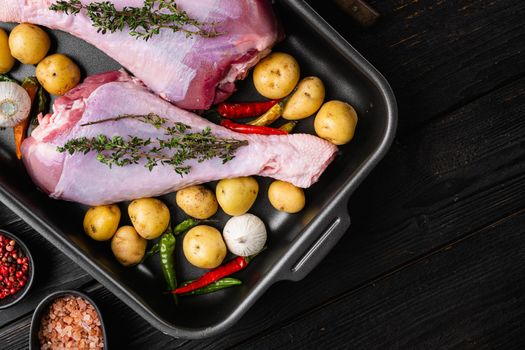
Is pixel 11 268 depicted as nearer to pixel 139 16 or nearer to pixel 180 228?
pixel 180 228

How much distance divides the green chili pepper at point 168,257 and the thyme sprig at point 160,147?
25 centimetres

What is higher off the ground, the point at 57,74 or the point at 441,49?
the point at 441,49

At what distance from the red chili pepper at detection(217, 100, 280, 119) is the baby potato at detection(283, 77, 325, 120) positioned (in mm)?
61

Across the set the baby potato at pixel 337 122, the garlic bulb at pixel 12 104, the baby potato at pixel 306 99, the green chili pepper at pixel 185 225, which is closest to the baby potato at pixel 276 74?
the baby potato at pixel 306 99

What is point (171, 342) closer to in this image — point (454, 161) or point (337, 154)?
point (337, 154)

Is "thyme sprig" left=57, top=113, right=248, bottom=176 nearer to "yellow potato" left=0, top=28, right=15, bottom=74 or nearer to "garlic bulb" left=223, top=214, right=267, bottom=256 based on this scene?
"garlic bulb" left=223, top=214, right=267, bottom=256

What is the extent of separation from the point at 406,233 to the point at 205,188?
71 centimetres

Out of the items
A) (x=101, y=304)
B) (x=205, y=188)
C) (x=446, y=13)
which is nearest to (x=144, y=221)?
(x=205, y=188)

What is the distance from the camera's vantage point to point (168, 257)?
1774 mm

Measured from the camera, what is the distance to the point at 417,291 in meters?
1.90

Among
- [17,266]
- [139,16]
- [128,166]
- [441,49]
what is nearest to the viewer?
[139,16]

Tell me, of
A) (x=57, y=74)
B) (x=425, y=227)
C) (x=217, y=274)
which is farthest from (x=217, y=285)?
(x=57, y=74)

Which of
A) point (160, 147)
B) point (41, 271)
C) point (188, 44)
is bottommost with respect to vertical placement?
point (41, 271)

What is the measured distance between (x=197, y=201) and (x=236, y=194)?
129mm
